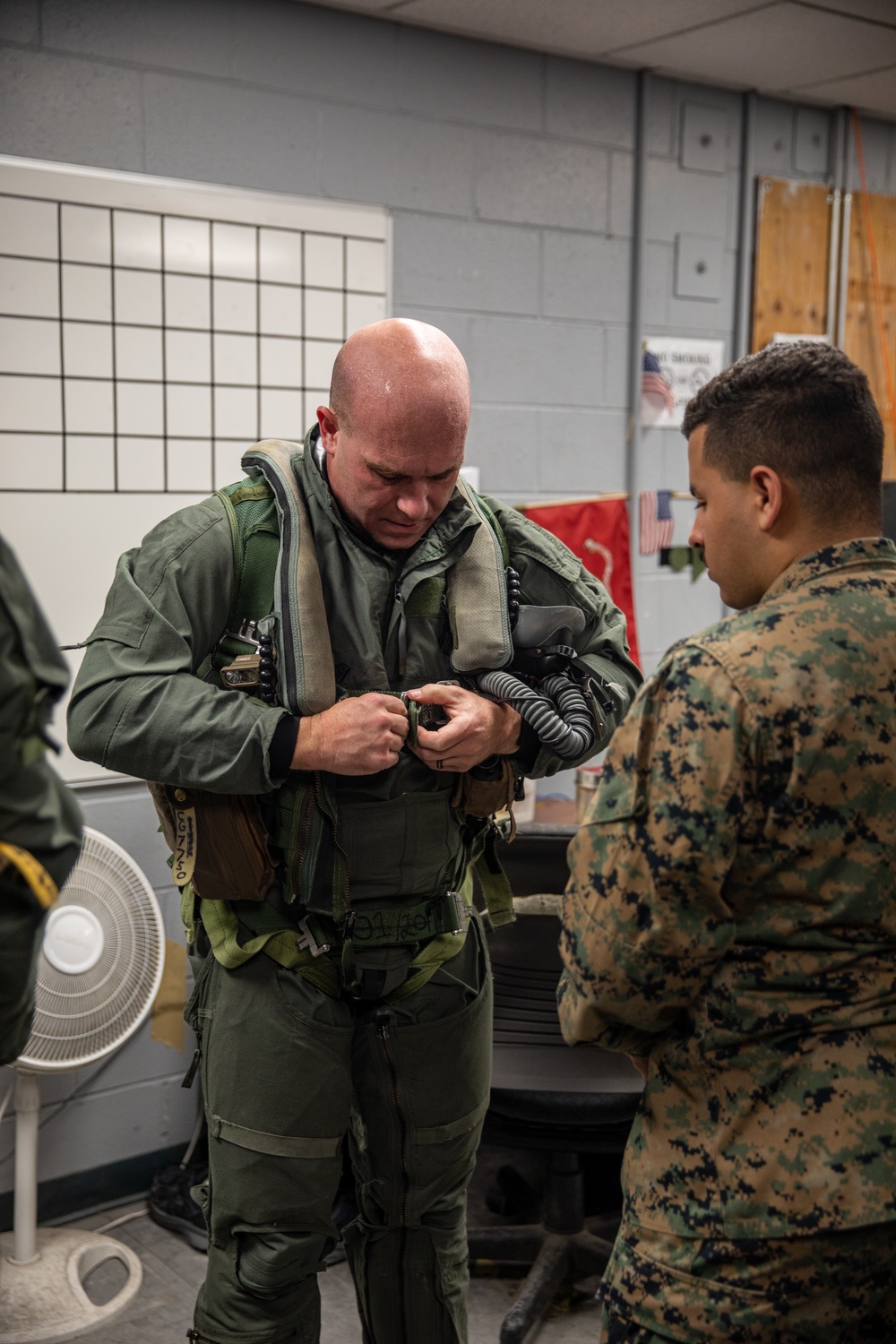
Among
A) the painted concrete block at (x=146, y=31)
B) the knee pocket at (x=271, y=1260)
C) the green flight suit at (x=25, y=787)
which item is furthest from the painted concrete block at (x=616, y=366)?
the green flight suit at (x=25, y=787)

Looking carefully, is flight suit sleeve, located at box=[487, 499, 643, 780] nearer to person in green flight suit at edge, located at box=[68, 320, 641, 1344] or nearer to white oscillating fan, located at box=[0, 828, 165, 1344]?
person in green flight suit at edge, located at box=[68, 320, 641, 1344]

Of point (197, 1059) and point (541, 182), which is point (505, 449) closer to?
point (541, 182)

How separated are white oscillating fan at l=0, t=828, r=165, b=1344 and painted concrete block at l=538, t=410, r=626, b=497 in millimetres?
1582

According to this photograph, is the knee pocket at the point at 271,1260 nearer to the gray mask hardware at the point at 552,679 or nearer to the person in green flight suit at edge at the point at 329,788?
the person in green flight suit at edge at the point at 329,788

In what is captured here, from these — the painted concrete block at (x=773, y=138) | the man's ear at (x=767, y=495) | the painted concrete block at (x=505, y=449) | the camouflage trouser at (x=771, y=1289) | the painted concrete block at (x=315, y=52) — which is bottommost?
the camouflage trouser at (x=771, y=1289)

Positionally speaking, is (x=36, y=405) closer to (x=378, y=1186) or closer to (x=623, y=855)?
Answer: (x=378, y=1186)

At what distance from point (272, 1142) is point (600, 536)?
2.19 m

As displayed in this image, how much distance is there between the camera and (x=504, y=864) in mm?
2660

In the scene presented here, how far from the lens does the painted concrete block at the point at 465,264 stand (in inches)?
124

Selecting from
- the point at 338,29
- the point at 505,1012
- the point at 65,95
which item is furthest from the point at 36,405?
the point at 505,1012

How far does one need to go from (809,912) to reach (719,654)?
267 millimetres

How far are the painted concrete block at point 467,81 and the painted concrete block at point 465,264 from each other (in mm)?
265

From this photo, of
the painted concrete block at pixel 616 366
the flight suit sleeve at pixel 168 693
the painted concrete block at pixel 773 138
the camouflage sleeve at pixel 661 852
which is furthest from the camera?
the painted concrete block at pixel 773 138

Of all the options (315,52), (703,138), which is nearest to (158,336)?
(315,52)
